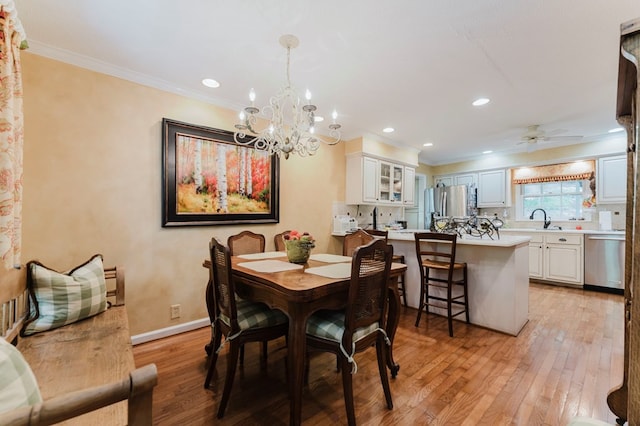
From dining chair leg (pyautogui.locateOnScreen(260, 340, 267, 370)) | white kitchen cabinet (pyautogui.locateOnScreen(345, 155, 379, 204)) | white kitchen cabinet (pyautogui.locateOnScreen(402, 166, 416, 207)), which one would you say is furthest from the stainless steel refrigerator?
dining chair leg (pyautogui.locateOnScreen(260, 340, 267, 370))

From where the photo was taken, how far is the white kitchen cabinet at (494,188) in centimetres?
571

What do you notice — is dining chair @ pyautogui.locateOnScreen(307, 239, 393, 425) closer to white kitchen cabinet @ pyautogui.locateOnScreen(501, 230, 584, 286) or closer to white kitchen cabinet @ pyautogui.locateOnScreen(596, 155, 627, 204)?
white kitchen cabinet @ pyautogui.locateOnScreen(501, 230, 584, 286)

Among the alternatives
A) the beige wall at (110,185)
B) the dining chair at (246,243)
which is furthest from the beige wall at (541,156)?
the beige wall at (110,185)

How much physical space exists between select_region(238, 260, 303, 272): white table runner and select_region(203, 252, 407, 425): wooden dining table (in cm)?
7

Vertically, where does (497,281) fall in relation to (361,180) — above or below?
below

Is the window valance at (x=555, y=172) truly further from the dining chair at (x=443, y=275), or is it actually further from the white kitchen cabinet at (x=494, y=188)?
the dining chair at (x=443, y=275)

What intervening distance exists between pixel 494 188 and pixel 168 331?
6.14 meters

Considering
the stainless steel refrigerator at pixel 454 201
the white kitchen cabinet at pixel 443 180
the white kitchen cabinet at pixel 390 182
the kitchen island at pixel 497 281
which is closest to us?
the kitchen island at pixel 497 281

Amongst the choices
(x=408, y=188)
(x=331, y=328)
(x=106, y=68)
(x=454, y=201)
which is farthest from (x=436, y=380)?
(x=454, y=201)

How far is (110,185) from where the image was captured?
2.47 m

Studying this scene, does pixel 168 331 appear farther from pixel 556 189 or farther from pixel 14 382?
pixel 556 189

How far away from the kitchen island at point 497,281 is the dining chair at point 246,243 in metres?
2.14

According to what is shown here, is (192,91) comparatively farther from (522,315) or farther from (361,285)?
(522,315)

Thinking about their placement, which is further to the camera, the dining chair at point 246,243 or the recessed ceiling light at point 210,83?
the dining chair at point 246,243
